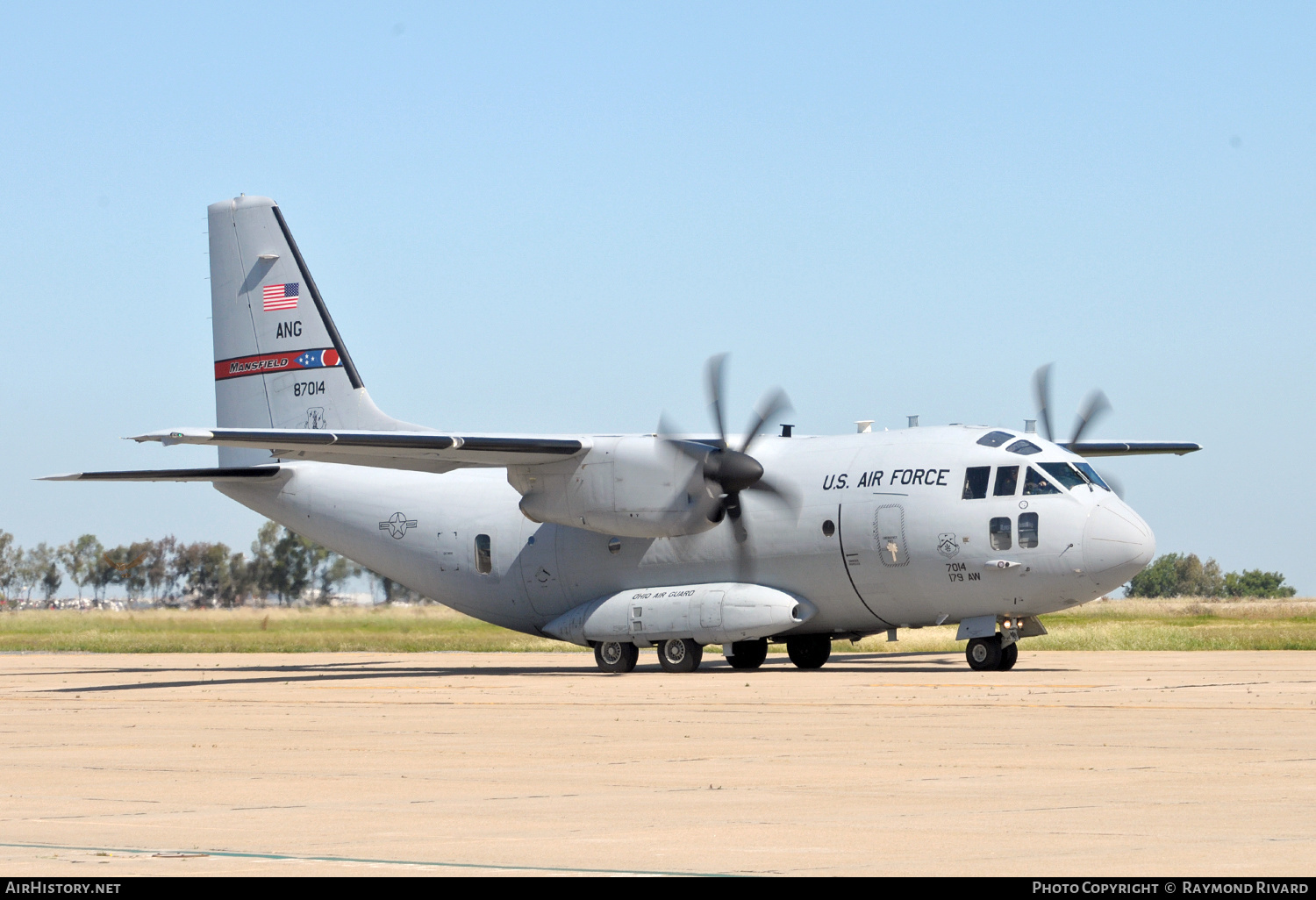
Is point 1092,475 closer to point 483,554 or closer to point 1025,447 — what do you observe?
point 1025,447

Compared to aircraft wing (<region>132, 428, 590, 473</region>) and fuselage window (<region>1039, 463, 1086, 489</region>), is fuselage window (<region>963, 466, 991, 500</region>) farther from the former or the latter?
aircraft wing (<region>132, 428, 590, 473</region>)

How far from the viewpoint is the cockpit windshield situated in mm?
25227

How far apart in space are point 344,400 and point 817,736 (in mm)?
19899

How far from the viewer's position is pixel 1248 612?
197 ft

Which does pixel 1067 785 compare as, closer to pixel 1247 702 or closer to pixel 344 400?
pixel 1247 702

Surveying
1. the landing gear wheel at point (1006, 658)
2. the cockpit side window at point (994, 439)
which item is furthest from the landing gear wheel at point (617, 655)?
the cockpit side window at point (994, 439)

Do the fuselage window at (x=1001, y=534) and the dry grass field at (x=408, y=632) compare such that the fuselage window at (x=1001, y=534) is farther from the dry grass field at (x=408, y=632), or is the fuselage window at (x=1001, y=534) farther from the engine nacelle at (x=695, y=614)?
the dry grass field at (x=408, y=632)

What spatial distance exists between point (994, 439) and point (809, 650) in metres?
5.41

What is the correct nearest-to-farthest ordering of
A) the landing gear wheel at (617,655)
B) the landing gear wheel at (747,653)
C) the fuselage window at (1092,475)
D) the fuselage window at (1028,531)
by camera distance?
the fuselage window at (1028,531) → the fuselage window at (1092,475) → the landing gear wheel at (617,655) → the landing gear wheel at (747,653)

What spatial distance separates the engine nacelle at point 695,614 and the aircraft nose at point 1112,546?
15.9 ft

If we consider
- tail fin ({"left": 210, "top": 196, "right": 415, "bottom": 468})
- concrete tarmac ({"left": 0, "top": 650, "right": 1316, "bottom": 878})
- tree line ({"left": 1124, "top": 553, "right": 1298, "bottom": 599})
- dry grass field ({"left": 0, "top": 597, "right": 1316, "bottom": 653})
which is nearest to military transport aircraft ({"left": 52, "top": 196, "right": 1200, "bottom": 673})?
tail fin ({"left": 210, "top": 196, "right": 415, "bottom": 468})

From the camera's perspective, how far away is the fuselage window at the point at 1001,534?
24781 millimetres

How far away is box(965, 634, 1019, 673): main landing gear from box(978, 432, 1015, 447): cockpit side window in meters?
3.00

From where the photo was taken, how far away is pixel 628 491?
26922mm
